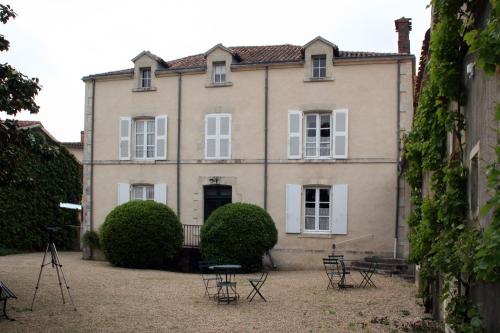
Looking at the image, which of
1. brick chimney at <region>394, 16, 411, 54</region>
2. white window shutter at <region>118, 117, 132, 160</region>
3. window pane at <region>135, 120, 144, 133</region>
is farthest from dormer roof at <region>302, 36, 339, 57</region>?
white window shutter at <region>118, 117, 132, 160</region>

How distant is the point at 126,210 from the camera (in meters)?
16.0

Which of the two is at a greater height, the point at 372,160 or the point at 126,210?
the point at 372,160

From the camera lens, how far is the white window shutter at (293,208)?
17062 millimetres

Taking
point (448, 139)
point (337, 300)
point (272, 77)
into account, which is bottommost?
point (337, 300)

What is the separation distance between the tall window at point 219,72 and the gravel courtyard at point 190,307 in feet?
23.5

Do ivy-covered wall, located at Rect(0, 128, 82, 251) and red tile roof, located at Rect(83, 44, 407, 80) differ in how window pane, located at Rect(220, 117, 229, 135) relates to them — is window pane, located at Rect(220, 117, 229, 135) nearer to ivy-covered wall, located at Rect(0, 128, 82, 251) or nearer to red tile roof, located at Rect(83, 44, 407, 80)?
red tile roof, located at Rect(83, 44, 407, 80)

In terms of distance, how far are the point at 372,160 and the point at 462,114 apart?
36.3 ft

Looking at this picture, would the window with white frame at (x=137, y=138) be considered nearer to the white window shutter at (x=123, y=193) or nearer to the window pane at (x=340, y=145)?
the white window shutter at (x=123, y=193)

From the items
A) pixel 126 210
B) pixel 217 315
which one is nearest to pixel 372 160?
pixel 126 210

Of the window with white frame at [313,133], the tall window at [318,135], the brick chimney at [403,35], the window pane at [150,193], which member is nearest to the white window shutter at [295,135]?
the window with white frame at [313,133]

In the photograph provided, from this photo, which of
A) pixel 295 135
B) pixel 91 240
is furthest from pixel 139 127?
pixel 295 135

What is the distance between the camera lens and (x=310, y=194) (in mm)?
17281

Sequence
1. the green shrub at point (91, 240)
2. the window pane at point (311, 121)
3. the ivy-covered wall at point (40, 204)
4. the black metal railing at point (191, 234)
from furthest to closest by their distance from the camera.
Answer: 1. the ivy-covered wall at point (40, 204)
2. the green shrub at point (91, 240)
3. the black metal railing at point (191, 234)
4. the window pane at point (311, 121)

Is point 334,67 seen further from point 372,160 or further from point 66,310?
point 66,310
